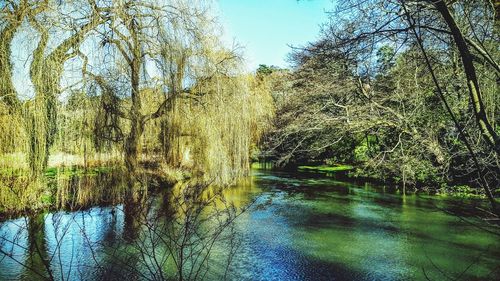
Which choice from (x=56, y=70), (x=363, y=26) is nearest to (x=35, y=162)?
(x=56, y=70)

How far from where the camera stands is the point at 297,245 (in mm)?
6477

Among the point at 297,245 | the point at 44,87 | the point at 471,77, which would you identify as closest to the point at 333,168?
the point at 297,245

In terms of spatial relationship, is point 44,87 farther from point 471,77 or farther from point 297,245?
point 471,77

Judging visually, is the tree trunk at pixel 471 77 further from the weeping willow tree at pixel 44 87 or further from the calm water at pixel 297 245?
the weeping willow tree at pixel 44 87

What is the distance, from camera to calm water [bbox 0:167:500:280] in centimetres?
507

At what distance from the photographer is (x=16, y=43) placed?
20.5 ft

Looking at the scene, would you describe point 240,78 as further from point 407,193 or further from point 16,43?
point 407,193

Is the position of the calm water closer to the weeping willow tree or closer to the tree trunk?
the weeping willow tree

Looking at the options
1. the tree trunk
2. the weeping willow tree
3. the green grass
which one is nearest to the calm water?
the weeping willow tree

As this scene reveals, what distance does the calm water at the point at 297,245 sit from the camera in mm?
5068

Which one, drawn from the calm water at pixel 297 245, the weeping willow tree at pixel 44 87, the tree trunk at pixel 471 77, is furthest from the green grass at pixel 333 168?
the tree trunk at pixel 471 77

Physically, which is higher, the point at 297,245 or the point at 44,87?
the point at 44,87

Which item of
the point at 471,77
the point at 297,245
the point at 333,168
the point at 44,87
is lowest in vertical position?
the point at 297,245

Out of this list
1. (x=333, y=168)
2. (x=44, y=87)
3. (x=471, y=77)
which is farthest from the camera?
(x=333, y=168)
